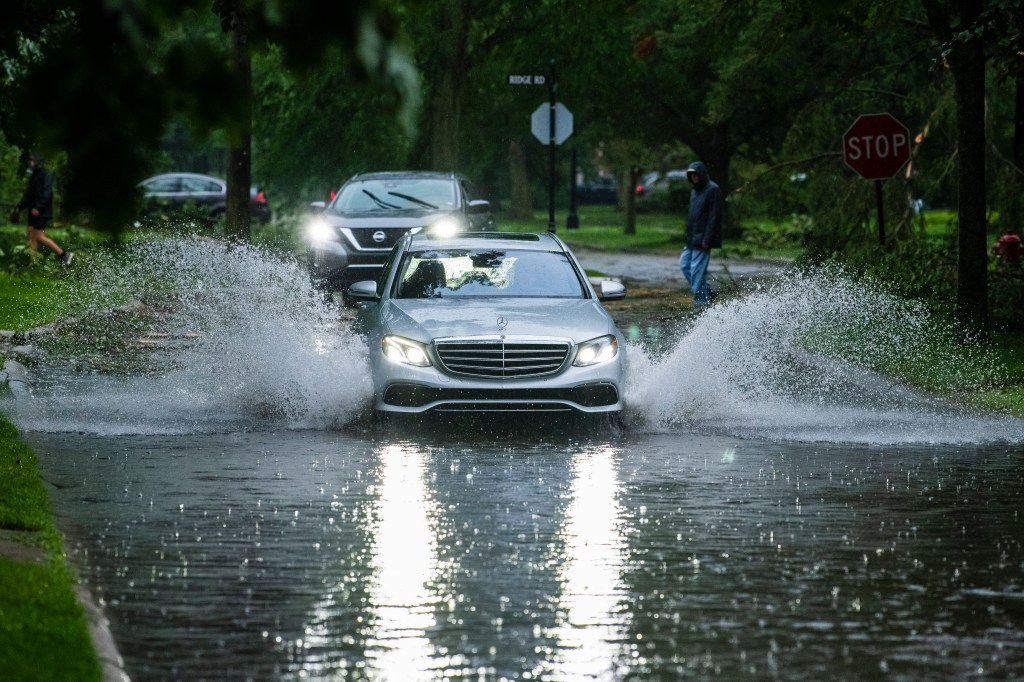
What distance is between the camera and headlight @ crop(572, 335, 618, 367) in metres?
13.1

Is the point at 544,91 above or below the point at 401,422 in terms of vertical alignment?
above

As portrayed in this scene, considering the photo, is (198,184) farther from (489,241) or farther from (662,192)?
(489,241)

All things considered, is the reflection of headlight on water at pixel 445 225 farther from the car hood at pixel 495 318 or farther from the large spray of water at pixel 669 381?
the car hood at pixel 495 318

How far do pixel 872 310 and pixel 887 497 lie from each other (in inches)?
531

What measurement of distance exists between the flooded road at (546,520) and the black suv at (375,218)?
7.63m

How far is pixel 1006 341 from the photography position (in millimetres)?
19859

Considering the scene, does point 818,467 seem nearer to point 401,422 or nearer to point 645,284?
point 401,422

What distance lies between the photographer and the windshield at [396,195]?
2661cm

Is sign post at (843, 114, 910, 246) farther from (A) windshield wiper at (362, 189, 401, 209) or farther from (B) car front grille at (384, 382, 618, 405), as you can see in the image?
(B) car front grille at (384, 382, 618, 405)

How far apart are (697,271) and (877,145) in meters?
2.78

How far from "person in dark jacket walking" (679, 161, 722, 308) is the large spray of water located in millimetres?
1719

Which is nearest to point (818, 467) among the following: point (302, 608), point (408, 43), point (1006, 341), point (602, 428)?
point (602, 428)

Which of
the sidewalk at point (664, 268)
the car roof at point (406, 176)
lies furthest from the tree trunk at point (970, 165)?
the car roof at point (406, 176)

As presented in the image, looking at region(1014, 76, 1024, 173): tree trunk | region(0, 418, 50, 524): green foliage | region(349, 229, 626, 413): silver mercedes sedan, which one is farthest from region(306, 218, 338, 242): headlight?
region(0, 418, 50, 524): green foliage
